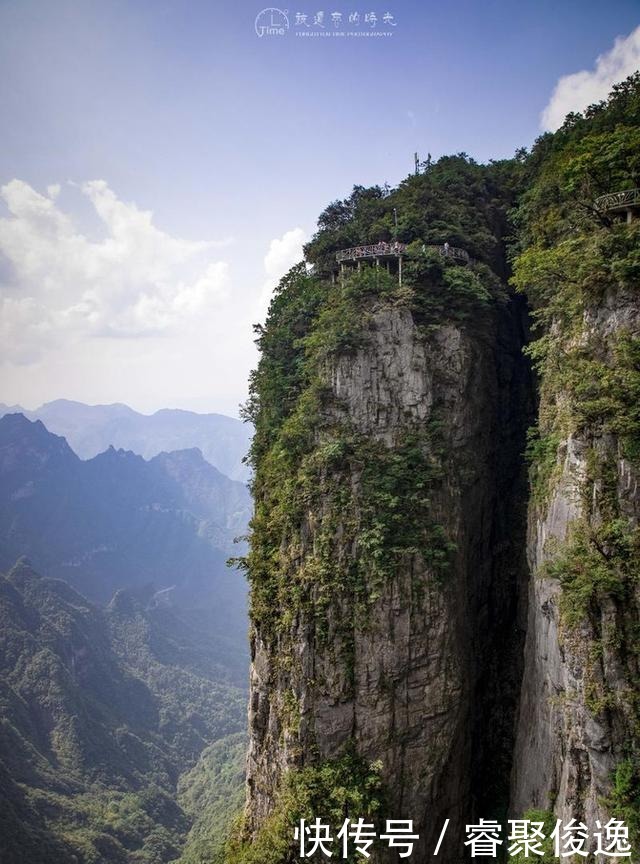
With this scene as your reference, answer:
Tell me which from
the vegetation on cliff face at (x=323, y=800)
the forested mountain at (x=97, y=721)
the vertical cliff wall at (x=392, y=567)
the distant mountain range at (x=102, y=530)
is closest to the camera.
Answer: the vegetation on cliff face at (x=323, y=800)

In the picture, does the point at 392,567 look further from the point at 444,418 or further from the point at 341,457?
the point at 444,418

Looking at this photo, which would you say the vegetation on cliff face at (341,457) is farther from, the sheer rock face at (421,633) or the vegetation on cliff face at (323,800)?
the sheer rock face at (421,633)

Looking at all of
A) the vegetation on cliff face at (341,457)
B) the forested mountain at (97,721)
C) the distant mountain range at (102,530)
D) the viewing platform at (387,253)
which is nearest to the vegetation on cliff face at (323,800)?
the vegetation on cliff face at (341,457)

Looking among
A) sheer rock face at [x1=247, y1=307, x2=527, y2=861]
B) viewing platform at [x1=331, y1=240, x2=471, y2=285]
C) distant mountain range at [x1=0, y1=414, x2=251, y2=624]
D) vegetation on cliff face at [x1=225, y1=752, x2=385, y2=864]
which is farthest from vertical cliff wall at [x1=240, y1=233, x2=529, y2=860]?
distant mountain range at [x1=0, y1=414, x2=251, y2=624]

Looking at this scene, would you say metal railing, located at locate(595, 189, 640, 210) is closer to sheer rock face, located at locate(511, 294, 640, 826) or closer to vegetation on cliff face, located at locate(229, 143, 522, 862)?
sheer rock face, located at locate(511, 294, 640, 826)

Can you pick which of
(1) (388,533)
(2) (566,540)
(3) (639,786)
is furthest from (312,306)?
(3) (639,786)
